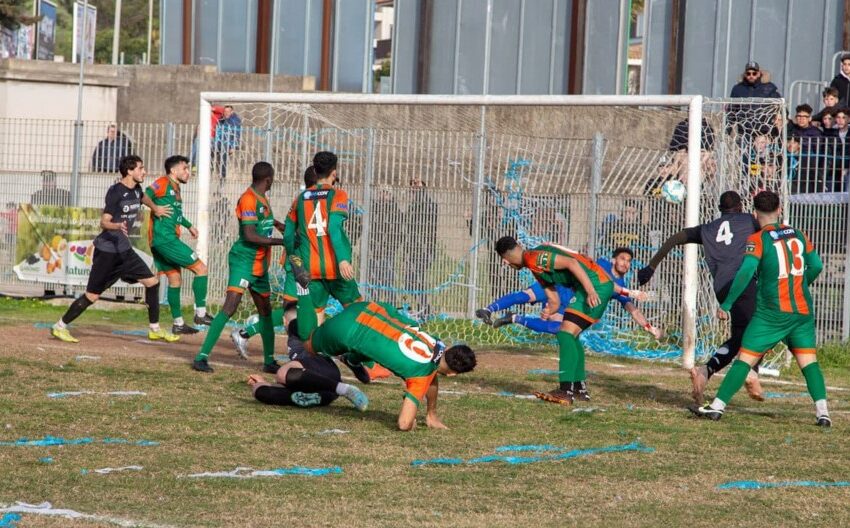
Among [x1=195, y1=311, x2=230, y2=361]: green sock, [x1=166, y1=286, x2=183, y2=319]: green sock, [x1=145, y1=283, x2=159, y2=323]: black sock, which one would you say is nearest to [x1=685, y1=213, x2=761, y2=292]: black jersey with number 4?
[x1=195, y1=311, x2=230, y2=361]: green sock

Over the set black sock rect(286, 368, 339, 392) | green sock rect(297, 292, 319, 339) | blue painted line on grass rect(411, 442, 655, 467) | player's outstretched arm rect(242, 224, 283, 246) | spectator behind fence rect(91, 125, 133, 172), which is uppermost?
spectator behind fence rect(91, 125, 133, 172)

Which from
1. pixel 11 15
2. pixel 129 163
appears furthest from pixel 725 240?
pixel 11 15

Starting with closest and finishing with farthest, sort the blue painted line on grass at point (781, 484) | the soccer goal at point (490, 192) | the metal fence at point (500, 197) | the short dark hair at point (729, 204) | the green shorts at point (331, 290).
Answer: the blue painted line on grass at point (781, 484) < the green shorts at point (331, 290) < the short dark hair at point (729, 204) < the soccer goal at point (490, 192) < the metal fence at point (500, 197)

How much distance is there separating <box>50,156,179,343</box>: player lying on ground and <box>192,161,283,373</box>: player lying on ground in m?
2.04

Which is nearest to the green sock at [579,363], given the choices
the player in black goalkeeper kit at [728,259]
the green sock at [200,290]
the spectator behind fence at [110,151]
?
the player in black goalkeeper kit at [728,259]

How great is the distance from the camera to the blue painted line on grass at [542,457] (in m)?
8.35

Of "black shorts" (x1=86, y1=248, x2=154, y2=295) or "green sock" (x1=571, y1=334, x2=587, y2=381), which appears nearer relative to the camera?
"green sock" (x1=571, y1=334, x2=587, y2=381)

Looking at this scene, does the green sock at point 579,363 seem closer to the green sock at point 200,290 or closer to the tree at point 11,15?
the green sock at point 200,290

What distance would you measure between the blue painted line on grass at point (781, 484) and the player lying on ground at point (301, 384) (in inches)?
125

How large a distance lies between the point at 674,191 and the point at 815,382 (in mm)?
4376

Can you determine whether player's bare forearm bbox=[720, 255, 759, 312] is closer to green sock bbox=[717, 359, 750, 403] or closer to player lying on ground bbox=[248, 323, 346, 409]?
green sock bbox=[717, 359, 750, 403]

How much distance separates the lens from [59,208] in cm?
1956

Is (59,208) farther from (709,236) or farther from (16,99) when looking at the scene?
(709,236)

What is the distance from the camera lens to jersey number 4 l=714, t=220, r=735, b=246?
11.9 m
